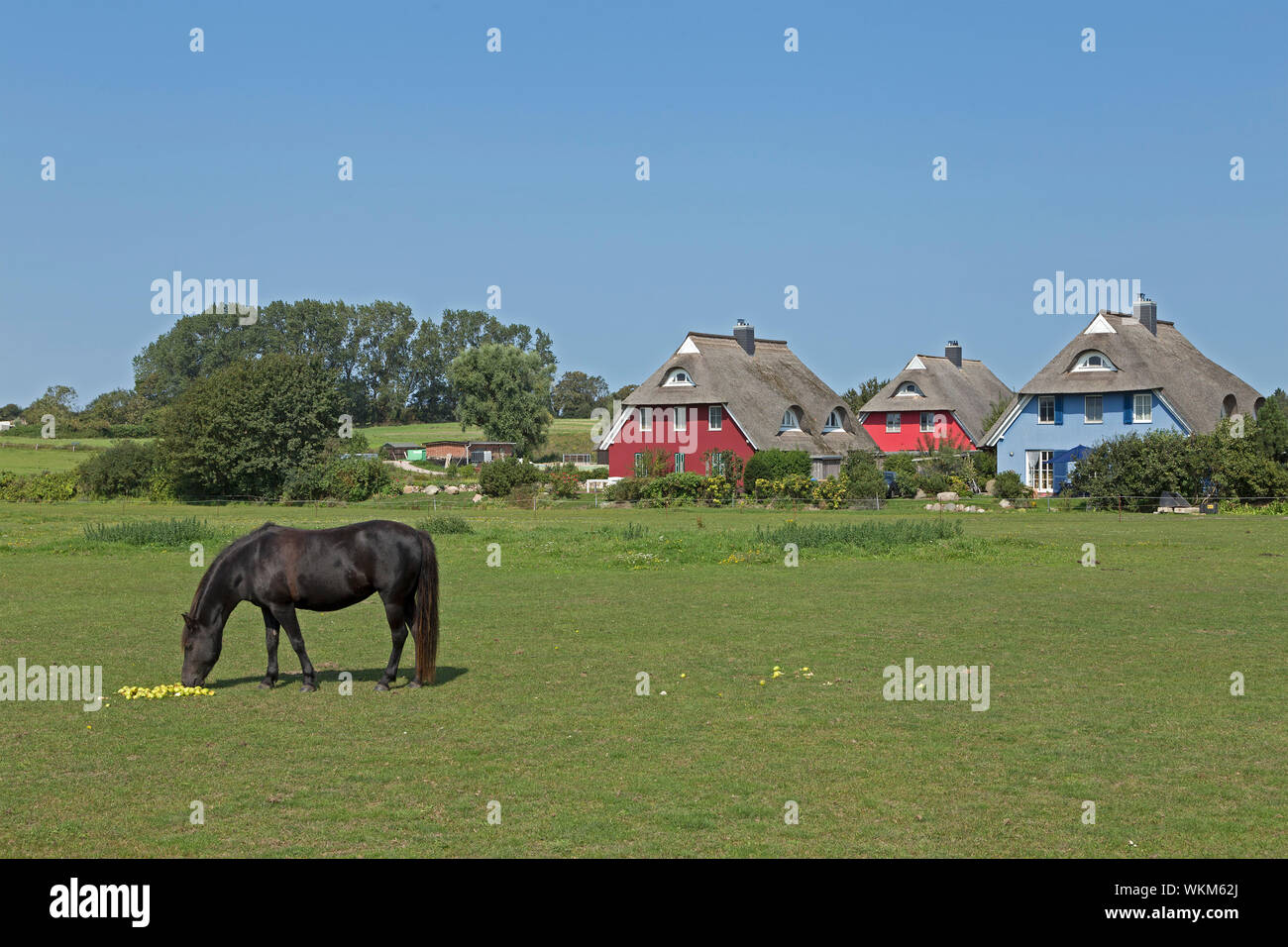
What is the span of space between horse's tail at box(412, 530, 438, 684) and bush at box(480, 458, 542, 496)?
5431cm

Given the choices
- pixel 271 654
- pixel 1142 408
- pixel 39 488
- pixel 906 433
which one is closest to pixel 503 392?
pixel 906 433

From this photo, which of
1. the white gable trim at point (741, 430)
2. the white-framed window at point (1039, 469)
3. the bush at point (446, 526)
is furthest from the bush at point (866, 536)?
the white gable trim at point (741, 430)

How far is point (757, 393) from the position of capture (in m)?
82.2

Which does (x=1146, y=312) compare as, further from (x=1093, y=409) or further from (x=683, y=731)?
(x=683, y=731)

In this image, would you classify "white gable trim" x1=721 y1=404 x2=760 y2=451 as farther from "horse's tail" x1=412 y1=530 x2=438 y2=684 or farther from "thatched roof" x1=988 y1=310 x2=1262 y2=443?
"horse's tail" x1=412 y1=530 x2=438 y2=684

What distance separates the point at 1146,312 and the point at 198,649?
73.4 meters

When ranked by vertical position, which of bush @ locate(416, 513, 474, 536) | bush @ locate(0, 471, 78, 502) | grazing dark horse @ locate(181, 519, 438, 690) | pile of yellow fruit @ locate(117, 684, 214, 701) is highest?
bush @ locate(0, 471, 78, 502)

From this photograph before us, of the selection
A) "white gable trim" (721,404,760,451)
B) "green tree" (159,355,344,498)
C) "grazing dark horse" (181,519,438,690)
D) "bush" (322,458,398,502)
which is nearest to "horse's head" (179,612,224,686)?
"grazing dark horse" (181,519,438,690)

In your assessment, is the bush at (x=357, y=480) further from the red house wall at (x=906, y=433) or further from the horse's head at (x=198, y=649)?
the horse's head at (x=198, y=649)

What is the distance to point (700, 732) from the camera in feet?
43.0

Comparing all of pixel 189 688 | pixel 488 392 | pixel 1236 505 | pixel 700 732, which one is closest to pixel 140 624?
pixel 189 688

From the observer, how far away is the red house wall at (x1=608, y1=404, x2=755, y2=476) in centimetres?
7894

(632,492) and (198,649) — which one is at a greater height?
(632,492)
